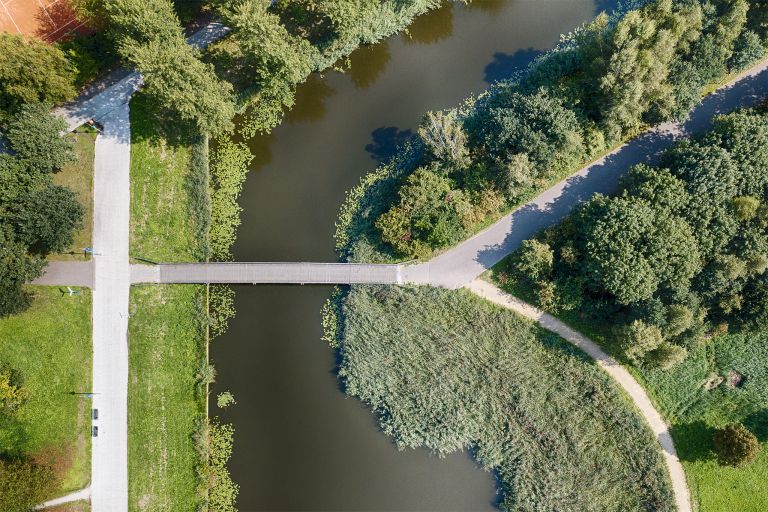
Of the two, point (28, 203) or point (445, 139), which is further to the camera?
point (445, 139)

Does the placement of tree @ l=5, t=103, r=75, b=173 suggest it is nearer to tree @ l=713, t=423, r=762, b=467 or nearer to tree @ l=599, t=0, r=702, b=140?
tree @ l=599, t=0, r=702, b=140

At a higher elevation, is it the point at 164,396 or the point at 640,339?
the point at 640,339

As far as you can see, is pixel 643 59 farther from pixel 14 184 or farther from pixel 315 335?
pixel 14 184

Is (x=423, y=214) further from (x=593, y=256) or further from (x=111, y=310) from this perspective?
(x=111, y=310)

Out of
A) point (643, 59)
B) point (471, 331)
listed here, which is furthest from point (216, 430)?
point (643, 59)

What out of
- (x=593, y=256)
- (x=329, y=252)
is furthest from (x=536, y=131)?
(x=329, y=252)

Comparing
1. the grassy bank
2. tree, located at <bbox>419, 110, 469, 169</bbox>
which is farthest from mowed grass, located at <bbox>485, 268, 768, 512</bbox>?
the grassy bank

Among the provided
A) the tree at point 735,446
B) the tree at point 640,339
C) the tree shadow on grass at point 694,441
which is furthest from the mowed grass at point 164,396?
the tree at point 735,446

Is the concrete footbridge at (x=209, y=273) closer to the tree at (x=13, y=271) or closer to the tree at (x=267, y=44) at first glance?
the tree at (x=13, y=271)
